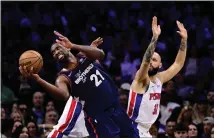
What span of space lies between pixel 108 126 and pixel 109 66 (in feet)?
17.5

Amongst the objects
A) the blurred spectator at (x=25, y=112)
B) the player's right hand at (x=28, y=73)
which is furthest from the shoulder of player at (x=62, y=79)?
the blurred spectator at (x=25, y=112)

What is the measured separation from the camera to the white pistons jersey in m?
9.83

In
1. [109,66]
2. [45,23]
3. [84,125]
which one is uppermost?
[45,23]

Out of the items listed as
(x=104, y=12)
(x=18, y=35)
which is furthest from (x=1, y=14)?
(x=104, y=12)

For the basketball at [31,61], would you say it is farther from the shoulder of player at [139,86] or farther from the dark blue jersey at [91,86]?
the shoulder of player at [139,86]

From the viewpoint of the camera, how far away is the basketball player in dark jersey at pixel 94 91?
9.30 m

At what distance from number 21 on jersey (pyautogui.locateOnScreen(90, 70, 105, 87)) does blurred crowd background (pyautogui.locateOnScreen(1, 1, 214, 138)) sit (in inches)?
98.4

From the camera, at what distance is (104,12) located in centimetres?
1661

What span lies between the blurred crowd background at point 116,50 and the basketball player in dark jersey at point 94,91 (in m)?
2.17

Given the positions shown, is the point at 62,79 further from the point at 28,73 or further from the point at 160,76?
the point at 160,76

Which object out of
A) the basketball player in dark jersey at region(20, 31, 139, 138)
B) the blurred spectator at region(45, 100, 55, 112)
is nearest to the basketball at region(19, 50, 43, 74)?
the basketball player in dark jersey at region(20, 31, 139, 138)

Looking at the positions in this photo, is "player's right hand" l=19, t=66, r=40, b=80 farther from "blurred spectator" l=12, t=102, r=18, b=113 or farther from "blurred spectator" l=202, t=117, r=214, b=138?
"blurred spectator" l=12, t=102, r=18, b=113

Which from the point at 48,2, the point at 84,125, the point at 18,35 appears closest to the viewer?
the point at 84,125

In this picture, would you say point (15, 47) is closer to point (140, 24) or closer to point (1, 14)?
point (1, 14)
